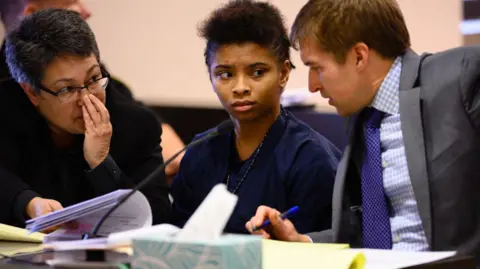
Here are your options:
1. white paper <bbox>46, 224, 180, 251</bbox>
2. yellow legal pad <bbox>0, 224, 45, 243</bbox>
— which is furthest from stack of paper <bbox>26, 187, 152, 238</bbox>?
white paper <bbox>46, 224, 180, 251</bbox>

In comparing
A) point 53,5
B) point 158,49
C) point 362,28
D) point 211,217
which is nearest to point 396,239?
point 362,28

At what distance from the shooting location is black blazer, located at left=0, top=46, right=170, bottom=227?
2023mm

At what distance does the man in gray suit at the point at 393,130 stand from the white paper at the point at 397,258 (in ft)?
0.88

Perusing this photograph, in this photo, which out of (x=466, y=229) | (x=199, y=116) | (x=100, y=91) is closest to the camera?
(x=466, y=229)

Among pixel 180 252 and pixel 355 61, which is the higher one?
pixel 355 61

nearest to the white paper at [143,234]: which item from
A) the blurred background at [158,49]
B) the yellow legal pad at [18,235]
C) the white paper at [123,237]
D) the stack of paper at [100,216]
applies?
the white paper at [123,237]

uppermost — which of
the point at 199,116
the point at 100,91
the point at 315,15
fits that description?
the point at 315,15

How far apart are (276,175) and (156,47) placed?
2136 mm

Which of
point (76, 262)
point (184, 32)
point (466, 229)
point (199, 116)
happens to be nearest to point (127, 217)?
point (76, 262)

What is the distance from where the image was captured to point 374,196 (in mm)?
1696

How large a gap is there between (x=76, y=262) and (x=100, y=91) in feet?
2.65

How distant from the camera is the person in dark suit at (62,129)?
2.00 metres

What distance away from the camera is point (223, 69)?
76.6 inches

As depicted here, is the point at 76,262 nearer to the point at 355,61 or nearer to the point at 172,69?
the point at 355,61
